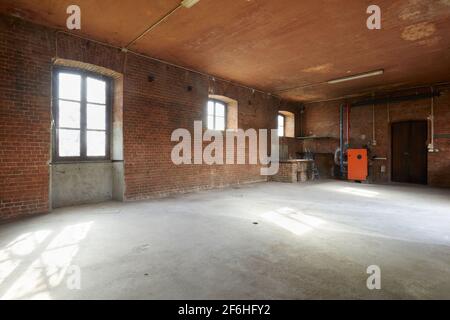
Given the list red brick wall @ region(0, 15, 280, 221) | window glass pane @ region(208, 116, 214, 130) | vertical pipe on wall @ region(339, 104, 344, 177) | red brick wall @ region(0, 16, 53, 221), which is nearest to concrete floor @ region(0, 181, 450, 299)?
red brick wall @ region(0, 16, 53, 221)

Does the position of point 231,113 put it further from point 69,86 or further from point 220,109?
point 69,86

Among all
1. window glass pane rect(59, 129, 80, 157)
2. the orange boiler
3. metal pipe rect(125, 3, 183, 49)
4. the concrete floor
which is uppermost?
metal pipe rect(125, 3, 183, 49)

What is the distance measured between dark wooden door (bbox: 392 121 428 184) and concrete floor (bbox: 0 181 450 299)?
15.8 feet

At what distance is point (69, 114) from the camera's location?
480 cm

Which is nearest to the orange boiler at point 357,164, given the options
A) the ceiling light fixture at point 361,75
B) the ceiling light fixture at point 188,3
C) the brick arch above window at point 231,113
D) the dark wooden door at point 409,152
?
the dark wooden door at point 409,152

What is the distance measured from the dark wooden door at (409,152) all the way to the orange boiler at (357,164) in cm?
107

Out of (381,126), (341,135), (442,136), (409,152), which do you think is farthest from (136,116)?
(442,136)

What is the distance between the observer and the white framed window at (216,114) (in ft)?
24.6

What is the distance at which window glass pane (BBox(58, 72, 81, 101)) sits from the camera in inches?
184

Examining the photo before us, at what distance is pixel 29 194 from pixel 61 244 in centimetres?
198

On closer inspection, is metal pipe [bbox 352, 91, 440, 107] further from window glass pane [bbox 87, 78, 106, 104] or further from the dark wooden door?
window glass pane [bbox 87, 78, 106, 104]

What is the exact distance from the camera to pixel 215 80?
7152mm

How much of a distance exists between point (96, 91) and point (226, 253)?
4.51 meters

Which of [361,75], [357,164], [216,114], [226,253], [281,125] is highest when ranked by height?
[361,75]
